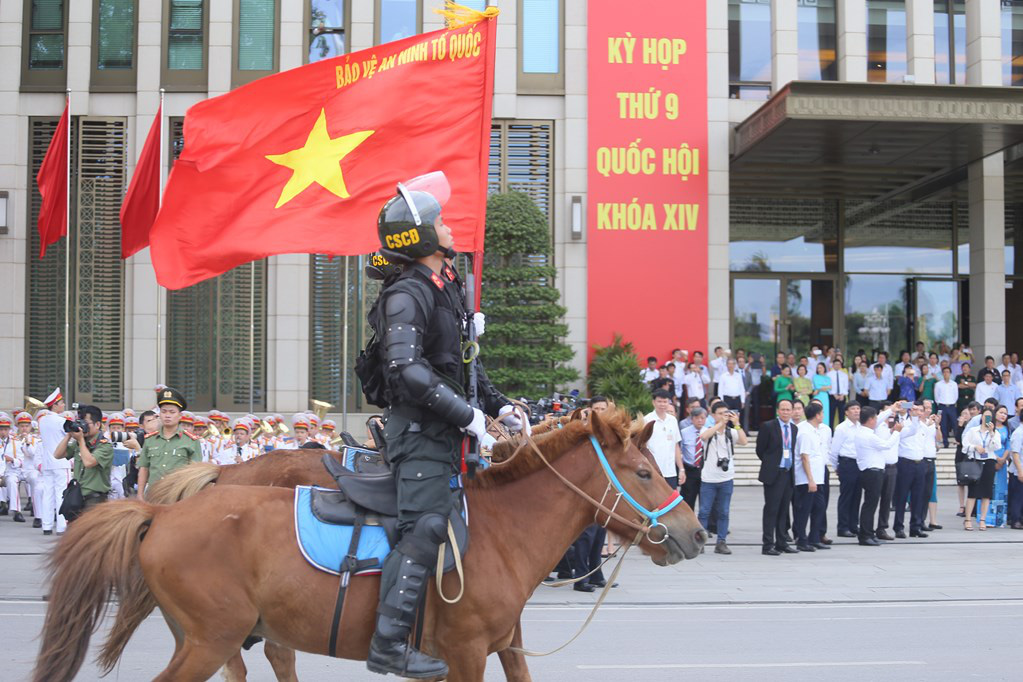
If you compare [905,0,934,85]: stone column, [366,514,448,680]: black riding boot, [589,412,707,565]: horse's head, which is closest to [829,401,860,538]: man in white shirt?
[589,412,707,565]: horse's head

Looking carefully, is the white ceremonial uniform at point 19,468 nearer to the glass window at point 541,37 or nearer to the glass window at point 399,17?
the glass window at point 399,17

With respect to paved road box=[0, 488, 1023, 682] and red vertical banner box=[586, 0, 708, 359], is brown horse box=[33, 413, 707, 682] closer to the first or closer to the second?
paved road box=[0, 488, 1023, 682]

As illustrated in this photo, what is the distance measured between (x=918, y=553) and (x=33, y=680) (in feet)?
44.2

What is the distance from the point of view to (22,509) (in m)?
19.9

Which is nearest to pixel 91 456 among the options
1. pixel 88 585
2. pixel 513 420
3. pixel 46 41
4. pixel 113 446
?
pixel 113 446

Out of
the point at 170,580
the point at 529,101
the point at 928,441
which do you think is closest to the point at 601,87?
the point at 529,101

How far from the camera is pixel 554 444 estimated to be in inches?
226

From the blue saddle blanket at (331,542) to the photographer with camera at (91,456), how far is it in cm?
912

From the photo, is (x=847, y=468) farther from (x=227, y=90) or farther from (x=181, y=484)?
(x=227, y=90)

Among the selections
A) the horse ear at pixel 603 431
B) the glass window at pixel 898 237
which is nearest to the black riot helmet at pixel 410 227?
the horse ear at pixel 603 431

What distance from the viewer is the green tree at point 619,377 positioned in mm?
23170

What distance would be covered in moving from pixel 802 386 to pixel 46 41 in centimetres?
2010

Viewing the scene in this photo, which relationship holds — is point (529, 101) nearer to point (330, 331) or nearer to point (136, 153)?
point (330, 331)

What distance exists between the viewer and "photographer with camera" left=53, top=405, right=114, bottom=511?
1360 centimetres
